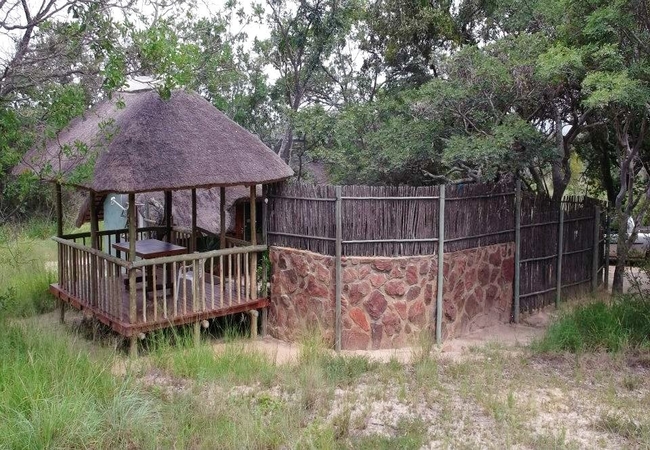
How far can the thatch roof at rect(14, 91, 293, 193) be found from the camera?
272 inches

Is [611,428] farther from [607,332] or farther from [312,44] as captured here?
[312,44]

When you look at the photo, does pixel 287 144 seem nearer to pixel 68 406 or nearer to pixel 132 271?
pixel 132 271

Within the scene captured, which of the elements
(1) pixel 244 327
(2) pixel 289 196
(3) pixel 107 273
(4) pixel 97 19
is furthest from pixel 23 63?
(1) pixel 244 327

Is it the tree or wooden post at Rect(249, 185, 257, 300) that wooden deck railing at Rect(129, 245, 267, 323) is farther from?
the tree

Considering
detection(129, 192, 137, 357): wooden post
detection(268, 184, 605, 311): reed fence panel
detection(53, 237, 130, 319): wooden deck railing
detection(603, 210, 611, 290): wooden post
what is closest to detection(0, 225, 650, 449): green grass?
detection(129, 192, 137, 357): wooden post

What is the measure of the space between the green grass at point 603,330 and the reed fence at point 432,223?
1.76 meters

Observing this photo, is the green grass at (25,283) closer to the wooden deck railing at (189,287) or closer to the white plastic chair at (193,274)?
the wooden deck railing at (189,287)

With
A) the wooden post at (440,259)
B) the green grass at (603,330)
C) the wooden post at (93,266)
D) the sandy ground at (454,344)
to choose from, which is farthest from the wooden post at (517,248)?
the wooden post at (93,266)

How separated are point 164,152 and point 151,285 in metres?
2.13

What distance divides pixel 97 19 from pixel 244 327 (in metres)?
4.95

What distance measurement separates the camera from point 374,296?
789cm

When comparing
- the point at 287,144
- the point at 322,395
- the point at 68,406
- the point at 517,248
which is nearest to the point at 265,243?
the point at 322,395

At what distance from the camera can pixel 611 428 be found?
486 cm

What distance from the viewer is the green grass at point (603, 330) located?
276 inches
